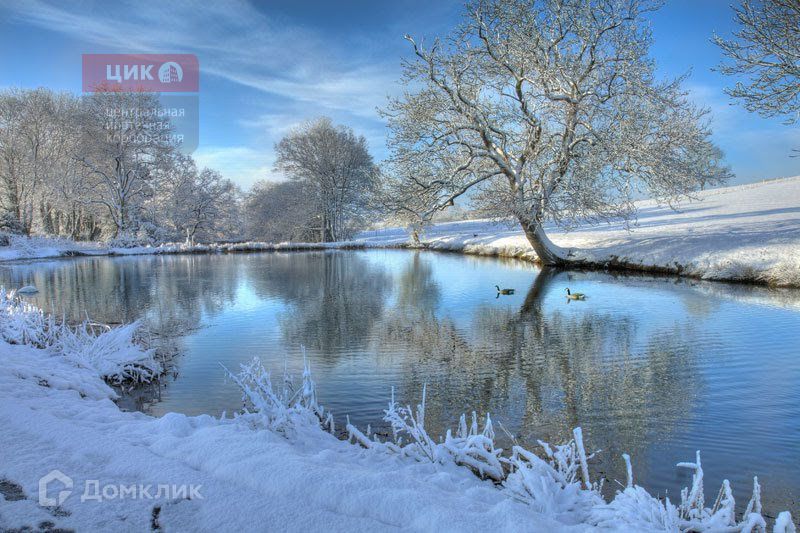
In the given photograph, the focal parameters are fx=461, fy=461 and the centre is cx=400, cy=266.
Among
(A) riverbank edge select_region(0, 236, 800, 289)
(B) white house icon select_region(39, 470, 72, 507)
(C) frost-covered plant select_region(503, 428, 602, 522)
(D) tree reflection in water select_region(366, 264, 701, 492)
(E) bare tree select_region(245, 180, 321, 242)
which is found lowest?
(D) tree reflection in water select_region(366, 264, 701, 492)

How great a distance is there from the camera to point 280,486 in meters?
2.71

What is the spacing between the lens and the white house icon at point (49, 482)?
2514 mm

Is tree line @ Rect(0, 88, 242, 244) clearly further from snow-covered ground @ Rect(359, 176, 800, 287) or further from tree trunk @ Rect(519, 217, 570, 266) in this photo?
tree trunk @ Rect(519, 217, 570, 266)

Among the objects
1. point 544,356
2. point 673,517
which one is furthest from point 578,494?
point 544,356

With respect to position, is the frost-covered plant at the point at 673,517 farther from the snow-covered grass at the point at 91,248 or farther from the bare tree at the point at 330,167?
the bare tree at the point at 330,167

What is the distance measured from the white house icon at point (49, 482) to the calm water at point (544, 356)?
8.58 feet

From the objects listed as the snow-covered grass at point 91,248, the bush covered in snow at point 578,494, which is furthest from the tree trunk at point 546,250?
the snow-covered grass at point 91,248

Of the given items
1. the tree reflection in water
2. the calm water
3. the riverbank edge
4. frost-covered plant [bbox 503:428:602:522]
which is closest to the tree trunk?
the riverbank edge

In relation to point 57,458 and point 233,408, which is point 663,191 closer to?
point 233,408

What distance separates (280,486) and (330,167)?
41849 mm

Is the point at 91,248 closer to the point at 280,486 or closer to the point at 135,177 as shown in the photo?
the point at 135,177

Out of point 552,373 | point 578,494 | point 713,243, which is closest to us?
point 578,494

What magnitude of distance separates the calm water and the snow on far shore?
1475 millimetres

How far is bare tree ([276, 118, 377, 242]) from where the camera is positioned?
140 ft
